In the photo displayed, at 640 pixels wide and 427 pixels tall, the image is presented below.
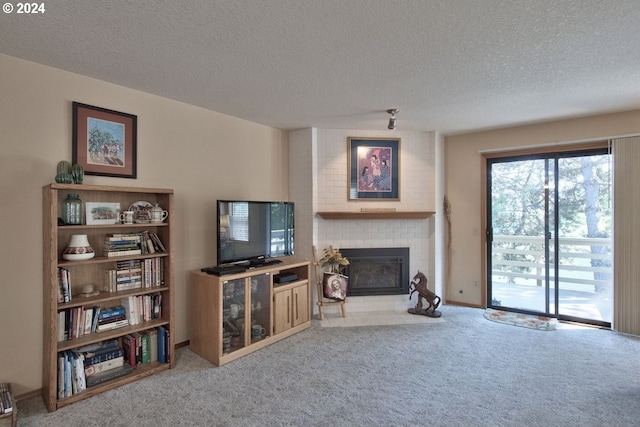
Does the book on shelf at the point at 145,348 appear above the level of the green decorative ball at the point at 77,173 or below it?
below

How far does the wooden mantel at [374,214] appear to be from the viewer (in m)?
4.12

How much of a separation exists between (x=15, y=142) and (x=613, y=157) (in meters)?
5.70

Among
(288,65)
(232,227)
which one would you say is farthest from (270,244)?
(288,65)

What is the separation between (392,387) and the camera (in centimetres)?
245

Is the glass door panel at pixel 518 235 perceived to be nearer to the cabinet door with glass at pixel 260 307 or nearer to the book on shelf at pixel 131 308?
the cabinet door with glass at pixel 260 307

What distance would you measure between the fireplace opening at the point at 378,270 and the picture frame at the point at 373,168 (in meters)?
0.75

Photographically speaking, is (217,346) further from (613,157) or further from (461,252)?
(613,157)

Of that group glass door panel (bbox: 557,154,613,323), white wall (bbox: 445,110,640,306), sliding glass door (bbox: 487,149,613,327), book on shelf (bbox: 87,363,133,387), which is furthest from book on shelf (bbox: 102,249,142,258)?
glass door panel (bbox: 557,154,613,323)

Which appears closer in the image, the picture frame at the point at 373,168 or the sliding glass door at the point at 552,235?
the sliding glass door at the point at 552,235

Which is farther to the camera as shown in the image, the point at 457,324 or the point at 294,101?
the point at 457,324

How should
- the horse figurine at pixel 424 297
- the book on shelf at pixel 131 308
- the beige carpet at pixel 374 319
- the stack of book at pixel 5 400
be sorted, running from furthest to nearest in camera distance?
the horse figurine at pixel 424 297, the beige carpet at pixel 374 319, the book on shelf at pixel 131 308, the stack of book at pixel 5 400

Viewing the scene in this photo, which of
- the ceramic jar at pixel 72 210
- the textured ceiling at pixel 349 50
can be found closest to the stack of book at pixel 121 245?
the ceramic jar at pixel 72 210

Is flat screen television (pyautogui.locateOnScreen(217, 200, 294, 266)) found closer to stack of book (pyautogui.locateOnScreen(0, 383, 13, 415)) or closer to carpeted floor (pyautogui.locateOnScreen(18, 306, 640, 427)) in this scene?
carpeted floor (pyautogui.locateOnScreen(18, 306, 640, 427))

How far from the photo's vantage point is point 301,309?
368 centimetres
